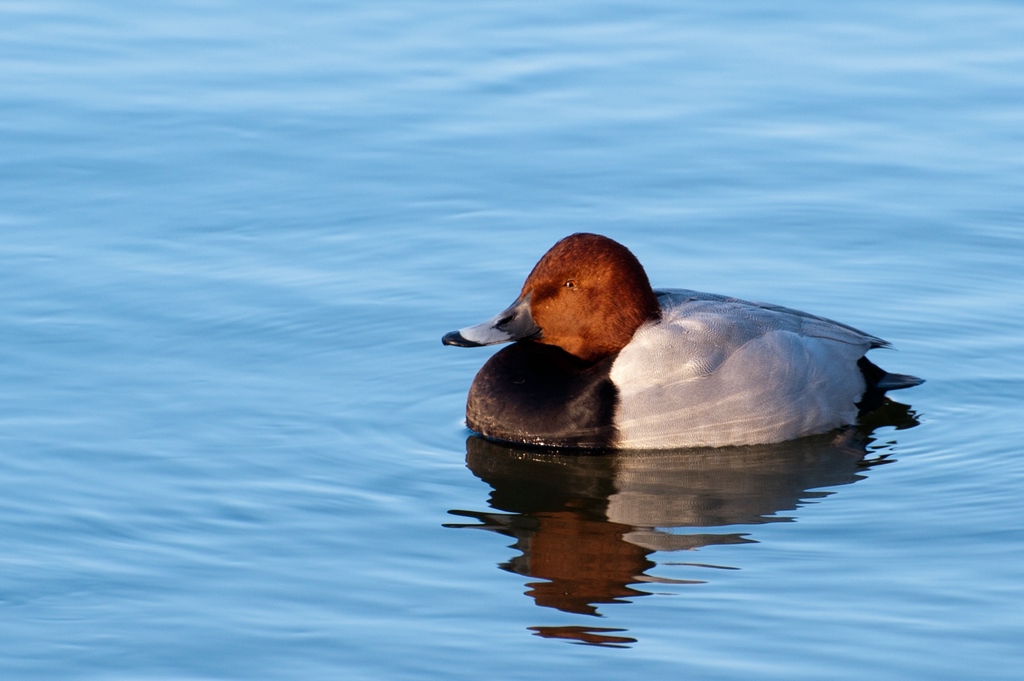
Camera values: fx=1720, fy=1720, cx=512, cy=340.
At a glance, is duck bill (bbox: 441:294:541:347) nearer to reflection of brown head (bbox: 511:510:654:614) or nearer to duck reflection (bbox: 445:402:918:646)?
duck reflection (bbox: 445:402:918:646)

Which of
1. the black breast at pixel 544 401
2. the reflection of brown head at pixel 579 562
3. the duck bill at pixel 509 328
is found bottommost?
the reflection of brown head at pixel 579 562

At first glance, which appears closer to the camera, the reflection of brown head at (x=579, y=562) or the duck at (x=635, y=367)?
the reflection of brown head at (x=579, y=562)

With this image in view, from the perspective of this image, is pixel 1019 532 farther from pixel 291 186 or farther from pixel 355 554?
pixel 291 186

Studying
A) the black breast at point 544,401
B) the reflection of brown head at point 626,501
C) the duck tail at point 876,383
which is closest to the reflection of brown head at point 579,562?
the reflection of brown head at point 626,501

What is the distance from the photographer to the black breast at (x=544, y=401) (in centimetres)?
750

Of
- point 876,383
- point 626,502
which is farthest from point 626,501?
point 876,383

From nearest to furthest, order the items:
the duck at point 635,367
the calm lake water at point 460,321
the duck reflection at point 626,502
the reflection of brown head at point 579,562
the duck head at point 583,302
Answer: the calm lake water at point 460,321 → the reflection of brown head at point 579,562 → the duck reflection at point 626,502 → the duck at point 635,367 → the duck head at point 583,302

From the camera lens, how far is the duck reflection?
20.3ft

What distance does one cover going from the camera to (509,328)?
7.72 m

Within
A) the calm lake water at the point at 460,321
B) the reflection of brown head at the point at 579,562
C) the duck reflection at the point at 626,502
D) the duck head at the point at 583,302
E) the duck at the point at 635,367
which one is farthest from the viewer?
the duck head at the point at 583,302

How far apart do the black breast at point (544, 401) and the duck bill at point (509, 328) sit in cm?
11

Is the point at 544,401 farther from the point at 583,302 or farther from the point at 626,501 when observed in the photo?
the point at 626,501

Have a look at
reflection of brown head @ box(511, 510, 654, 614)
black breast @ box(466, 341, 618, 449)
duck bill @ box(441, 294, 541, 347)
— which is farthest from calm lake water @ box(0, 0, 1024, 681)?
duck bill @ box(441, 294, 541, 347)

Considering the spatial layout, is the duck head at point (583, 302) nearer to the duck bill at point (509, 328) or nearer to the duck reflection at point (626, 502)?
the duck bill at point (509, 328)
